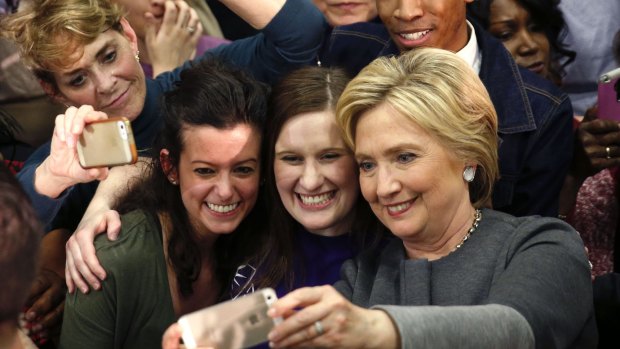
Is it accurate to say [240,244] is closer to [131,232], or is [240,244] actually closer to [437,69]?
[131,232]

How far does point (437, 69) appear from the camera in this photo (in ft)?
7.40

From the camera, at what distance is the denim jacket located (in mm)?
2662

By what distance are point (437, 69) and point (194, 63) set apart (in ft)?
2.48

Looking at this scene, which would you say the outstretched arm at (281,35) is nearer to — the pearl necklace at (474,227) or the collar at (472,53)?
the collar at (472,53)

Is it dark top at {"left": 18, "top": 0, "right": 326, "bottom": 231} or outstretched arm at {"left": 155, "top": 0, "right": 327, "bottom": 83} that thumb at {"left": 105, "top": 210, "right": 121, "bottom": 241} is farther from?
outstretched arm at {"left": 155, "top": 0, "right": 327, "bottom": 83}

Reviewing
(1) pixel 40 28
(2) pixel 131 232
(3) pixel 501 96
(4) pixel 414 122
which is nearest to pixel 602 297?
(3) pixel 501 96

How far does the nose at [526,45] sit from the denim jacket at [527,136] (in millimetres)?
485

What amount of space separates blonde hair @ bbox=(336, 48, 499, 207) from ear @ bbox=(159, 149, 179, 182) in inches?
19.9

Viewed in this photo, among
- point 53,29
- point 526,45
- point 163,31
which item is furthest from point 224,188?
point 526,45

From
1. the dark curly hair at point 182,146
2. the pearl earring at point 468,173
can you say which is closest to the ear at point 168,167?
the dark curly hair at point 182,146

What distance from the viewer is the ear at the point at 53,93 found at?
9.85 feet

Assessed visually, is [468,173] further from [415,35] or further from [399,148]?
[415,35]

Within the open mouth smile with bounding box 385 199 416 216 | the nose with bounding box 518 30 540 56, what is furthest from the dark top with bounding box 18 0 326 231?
the open mouth smile with bounding box 385 199 416 216

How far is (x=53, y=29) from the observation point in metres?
2.88
